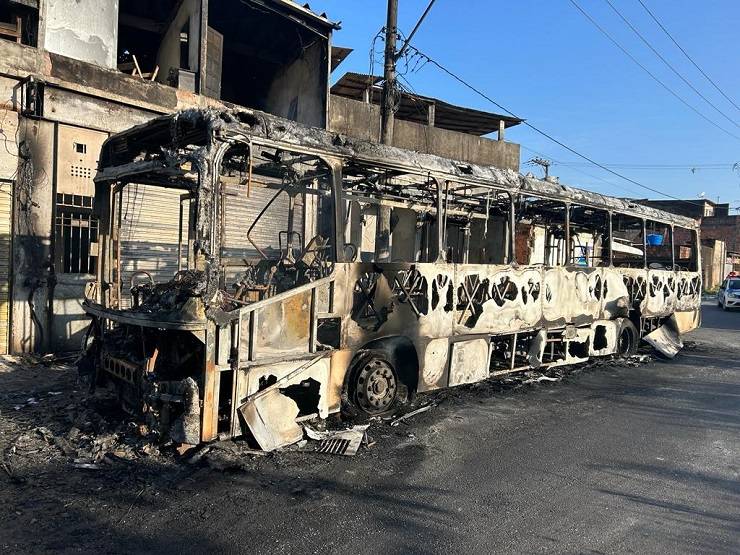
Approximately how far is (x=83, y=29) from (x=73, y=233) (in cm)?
369

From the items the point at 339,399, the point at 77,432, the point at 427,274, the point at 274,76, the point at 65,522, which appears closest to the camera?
the point at 65,522

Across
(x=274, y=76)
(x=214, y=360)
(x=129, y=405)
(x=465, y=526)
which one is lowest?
(x=465, y=526)

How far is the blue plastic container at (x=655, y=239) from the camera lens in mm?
11102

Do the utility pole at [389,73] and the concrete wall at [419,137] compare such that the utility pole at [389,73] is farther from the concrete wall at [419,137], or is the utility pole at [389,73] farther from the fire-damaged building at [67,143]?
the fire-damaged building at [67,143]

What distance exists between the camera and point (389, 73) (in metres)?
11.9

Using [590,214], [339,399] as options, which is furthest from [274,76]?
[339,399]

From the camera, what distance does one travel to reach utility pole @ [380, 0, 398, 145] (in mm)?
11742

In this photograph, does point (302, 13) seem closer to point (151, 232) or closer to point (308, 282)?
point (151, 232)

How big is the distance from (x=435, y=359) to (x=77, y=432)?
3.77 metres

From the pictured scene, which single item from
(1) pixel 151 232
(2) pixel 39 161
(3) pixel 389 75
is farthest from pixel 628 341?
(2) pixel 39 161

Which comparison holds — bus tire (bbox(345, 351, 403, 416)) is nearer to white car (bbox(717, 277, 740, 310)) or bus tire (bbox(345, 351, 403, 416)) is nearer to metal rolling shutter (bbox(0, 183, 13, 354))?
metal rolling shutter (bbox(0, 183, 13, 354))

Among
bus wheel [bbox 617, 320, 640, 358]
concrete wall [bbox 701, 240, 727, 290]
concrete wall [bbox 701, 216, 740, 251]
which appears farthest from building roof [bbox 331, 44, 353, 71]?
concrete wall [bbox 701, 216, 740, 251]

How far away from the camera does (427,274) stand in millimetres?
6211

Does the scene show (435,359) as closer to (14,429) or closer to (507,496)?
(507,496)
